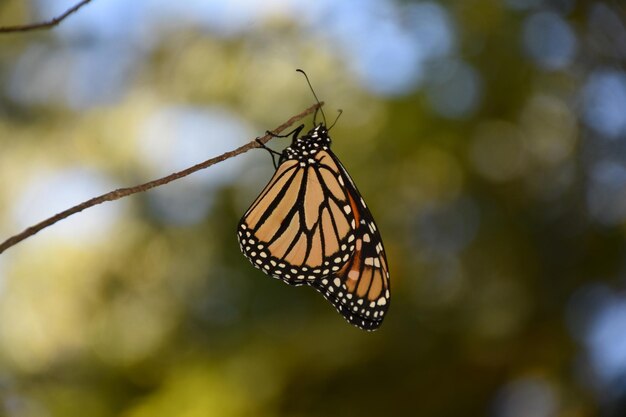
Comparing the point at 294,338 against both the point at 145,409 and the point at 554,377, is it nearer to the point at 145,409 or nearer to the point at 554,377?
the point at 145,409

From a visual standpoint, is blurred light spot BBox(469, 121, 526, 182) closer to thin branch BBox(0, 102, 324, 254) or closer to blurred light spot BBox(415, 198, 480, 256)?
blurred light spot BBox(415, 198, 480, 256)

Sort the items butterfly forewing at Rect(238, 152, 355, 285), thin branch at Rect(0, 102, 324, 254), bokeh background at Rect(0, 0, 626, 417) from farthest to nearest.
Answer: bokeh background at Rect(0, 0, 626, 417), butterfly forewing at Rect(238, 152, 355, 285), thin branch at Rect(0, 102, 324, 254)

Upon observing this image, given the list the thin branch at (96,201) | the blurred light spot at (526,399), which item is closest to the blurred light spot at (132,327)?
the blurred light spot at (526,399)

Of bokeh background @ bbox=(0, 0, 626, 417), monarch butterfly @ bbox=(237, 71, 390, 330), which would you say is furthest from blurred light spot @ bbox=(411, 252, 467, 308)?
monarch butterfly @ bbox=(237, 71, 390, 330)

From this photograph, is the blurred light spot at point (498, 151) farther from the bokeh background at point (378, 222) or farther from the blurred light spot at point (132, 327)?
the blurred light spot at point (132, 327)

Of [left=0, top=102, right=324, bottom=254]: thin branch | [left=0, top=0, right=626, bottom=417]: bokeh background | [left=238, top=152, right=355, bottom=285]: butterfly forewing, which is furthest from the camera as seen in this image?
[left=0, top=0, right=626, bottom=417]: bokeh background

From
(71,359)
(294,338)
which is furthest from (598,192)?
(71,359)
